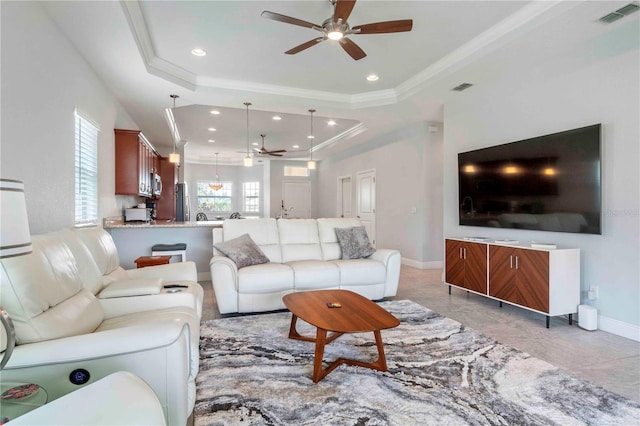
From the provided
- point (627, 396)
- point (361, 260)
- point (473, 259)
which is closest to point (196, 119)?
point (361, 260)

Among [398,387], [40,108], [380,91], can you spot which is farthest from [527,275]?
[40,108]

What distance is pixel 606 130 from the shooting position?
321cm

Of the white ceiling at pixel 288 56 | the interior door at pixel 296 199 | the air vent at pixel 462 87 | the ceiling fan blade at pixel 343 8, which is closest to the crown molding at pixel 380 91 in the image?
the white ceiling at pixel 288 56

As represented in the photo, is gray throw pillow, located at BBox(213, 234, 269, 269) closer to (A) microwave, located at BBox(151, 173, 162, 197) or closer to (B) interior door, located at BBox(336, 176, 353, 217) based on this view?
(A) microwave, located at BBox(151, 173, 162, 197)

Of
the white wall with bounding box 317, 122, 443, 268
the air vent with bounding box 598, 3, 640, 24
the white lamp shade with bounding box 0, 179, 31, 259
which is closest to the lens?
the white lamp shade with bounding box 0, 179, 31, 259

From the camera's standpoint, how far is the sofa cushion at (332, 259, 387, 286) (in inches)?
157

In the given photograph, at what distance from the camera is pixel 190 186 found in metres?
12.5

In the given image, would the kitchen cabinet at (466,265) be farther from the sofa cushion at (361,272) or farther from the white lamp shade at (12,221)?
the white lamp shade at (12,221)

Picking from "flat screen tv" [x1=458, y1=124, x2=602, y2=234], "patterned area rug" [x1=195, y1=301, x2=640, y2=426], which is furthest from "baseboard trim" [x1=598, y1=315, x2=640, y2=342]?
"patterned area rug" [x1=195, y1=301, x2=640, y2=426]

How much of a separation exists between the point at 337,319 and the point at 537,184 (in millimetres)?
2881

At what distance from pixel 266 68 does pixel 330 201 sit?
6.57m

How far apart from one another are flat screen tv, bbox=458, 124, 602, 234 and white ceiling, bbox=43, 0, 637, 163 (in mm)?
976

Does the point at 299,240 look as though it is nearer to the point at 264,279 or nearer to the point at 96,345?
the point at 264,279

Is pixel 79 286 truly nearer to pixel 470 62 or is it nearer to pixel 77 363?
pixel 77 363
